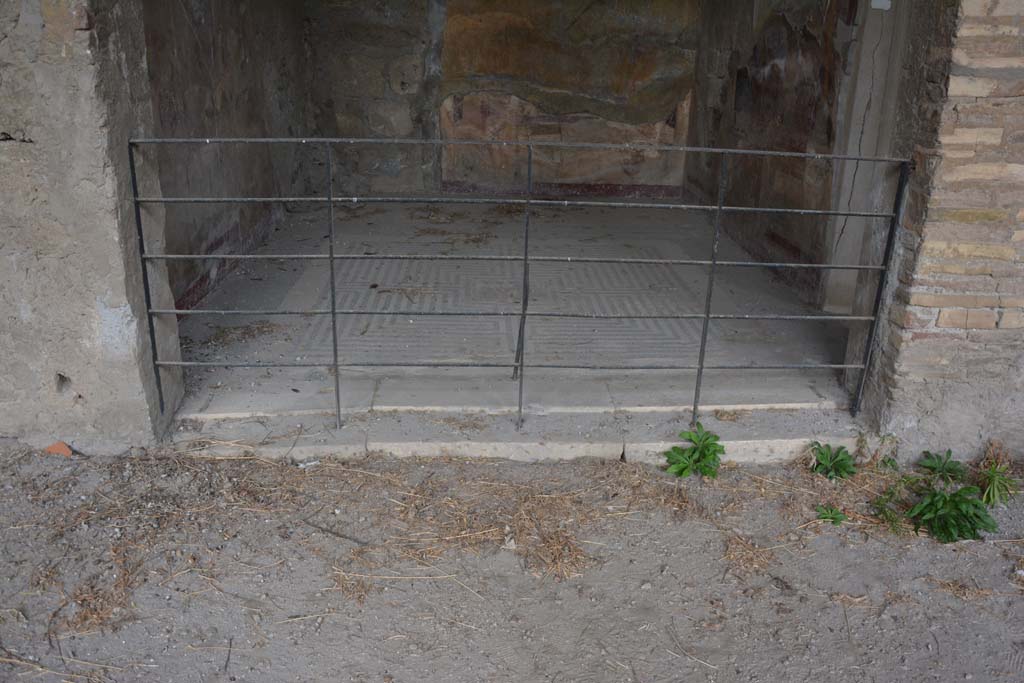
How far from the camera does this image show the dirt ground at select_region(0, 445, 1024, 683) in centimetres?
220

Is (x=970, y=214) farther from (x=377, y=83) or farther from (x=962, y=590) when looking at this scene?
(x=377, y=83)

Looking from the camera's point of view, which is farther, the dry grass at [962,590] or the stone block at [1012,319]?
the stone block at [1012,319]

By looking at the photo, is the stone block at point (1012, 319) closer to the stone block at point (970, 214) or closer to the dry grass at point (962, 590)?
the stone block at point (970, 214)

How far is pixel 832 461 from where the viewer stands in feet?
10.1

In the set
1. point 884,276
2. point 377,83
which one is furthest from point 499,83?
point 884,276

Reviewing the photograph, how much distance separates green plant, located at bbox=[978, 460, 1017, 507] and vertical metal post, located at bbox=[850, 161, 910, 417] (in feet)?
1.57

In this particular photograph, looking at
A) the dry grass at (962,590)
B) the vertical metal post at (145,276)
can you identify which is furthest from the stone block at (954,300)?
the vertical metal post at (145,276)

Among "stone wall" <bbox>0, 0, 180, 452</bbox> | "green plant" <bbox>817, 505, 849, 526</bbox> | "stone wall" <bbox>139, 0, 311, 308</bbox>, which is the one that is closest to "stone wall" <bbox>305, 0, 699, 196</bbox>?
"stone wall" <bbox>139, 0, 311, 308</bbox>

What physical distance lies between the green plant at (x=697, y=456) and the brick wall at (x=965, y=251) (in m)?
0.64

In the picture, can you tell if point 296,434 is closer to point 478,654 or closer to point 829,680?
point 478,654

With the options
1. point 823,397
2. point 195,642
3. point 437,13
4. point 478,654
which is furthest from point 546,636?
point 437,13

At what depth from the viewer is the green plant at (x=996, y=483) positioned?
9.54 ft

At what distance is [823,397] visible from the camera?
11.1 ft

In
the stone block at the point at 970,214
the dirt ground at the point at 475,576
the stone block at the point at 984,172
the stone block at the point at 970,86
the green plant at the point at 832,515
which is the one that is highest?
the stone block at the point at 970,86
